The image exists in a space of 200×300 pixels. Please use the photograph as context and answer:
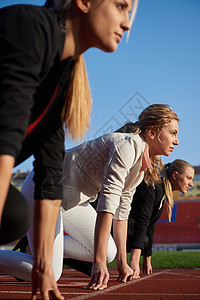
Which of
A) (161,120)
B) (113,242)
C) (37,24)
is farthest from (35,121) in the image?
(113,242)

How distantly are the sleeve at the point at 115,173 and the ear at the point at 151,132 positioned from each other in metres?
0.59

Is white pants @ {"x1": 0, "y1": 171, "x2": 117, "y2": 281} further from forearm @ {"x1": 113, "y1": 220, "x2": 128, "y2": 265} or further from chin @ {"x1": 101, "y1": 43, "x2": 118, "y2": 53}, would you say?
chin @ {"x1": 101, "y1": 43, "x2": 118, "y2": 53}

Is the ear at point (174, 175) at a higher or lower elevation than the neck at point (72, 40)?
lower

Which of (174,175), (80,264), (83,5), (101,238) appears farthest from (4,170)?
(174,175)

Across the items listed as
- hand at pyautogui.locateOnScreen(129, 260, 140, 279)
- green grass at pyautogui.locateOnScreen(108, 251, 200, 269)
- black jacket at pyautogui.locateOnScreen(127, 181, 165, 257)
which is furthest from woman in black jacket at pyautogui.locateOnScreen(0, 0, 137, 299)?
green grass at pyautogui.locateOnScreen(108, 251, 200, 269)

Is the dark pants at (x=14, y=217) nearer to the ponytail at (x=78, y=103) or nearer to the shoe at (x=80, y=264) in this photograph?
the ponytail at (x=78, y=103)

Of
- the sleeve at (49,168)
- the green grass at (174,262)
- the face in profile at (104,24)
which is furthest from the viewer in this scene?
the green grass at (174,262)

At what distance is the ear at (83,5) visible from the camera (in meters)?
1.52

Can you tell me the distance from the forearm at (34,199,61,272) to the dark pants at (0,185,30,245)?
0.54 feet

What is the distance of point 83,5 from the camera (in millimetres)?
1522

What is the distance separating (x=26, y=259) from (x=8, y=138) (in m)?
2.05

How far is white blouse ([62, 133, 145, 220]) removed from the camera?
2803 millimetres

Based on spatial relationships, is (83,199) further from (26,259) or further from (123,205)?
(26,259)

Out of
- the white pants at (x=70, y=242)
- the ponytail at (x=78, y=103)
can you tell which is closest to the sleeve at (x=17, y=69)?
the ponytail at (x=78, y=103)
